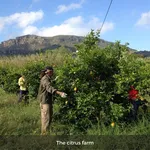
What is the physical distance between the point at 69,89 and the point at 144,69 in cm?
217

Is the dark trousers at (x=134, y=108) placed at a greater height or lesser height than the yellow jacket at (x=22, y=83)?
lesser

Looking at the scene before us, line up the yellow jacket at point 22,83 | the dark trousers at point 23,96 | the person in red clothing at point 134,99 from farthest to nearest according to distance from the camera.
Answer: the yellow jacket at point 22,83, the dark trousers at point 23,96, the person in red clothing at point 134,99

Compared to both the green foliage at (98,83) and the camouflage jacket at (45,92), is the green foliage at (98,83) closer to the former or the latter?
the green foliage at (98,83)

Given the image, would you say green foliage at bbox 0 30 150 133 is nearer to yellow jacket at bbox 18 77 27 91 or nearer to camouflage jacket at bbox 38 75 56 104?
camouflage jacket at bbox 38 75 56 104

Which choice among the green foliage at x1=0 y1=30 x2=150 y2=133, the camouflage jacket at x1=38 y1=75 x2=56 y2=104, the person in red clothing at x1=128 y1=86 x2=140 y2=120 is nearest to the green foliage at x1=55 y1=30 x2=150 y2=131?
the green foliage at x1=0 y1=30 x2=150 y2=133

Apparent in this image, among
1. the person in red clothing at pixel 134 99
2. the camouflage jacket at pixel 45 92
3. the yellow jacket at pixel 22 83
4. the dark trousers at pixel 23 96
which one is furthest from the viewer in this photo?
the yellow jacket at pixel 22 83

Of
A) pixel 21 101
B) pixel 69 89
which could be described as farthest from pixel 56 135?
pixel 21 101

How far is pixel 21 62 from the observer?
76.7 feet

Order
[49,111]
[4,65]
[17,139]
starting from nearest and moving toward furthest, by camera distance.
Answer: [17,139], [49,111], [4,65]

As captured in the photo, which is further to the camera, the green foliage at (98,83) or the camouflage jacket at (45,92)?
the camouflage jacket at (45,92)

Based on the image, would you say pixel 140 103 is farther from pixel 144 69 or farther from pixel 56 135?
pixel 56 135

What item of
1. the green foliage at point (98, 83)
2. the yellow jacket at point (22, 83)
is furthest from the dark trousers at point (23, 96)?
the green foliage at point (98, 83)

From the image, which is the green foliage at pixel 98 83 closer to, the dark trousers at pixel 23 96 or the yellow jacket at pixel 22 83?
the dark trousers at pixel 23 96

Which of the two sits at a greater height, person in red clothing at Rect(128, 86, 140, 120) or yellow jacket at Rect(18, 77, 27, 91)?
yellow jacket at Rect(18, 77, 27, 91)
